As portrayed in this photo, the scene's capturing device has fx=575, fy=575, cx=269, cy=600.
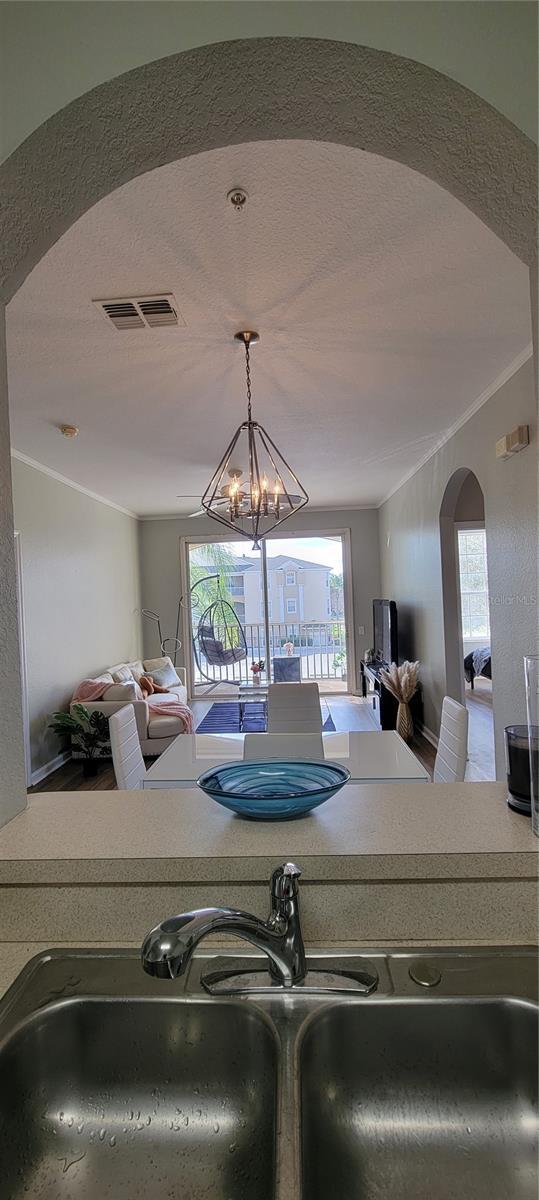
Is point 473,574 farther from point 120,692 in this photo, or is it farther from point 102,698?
point 102,698

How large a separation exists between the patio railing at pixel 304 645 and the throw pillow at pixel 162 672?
1.16 meters

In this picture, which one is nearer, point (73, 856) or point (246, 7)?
point (246, 7)

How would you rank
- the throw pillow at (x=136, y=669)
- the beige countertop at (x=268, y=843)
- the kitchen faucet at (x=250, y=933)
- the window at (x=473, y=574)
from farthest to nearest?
the window at (x=473, y=574) < the throw pillow at (x=136, y=669) < the beige countertop at (x=268, y=843) < the kitchen faucet at (x=250, y=933)

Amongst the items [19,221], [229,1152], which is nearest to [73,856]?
[229,1152]

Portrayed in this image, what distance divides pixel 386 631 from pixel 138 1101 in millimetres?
5585

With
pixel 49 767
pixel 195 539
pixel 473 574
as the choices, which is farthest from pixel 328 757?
pixel 473 574

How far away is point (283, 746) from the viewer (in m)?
2.50

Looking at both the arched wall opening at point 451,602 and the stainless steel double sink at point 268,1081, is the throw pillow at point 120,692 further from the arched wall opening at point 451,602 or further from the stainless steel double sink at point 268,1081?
the stainless steel double sink at point 268,1081

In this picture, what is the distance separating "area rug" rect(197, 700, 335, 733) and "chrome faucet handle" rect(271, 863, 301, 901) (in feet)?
15.4

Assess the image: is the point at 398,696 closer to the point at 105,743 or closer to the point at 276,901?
the point at 105,743

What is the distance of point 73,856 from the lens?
0.97 metres

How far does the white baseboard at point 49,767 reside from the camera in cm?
460

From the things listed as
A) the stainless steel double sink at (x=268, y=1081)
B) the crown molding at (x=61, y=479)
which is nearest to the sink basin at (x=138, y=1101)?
the stainless steel double sink at (x=268, y=1081)

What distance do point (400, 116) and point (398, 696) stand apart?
15.3 ft
